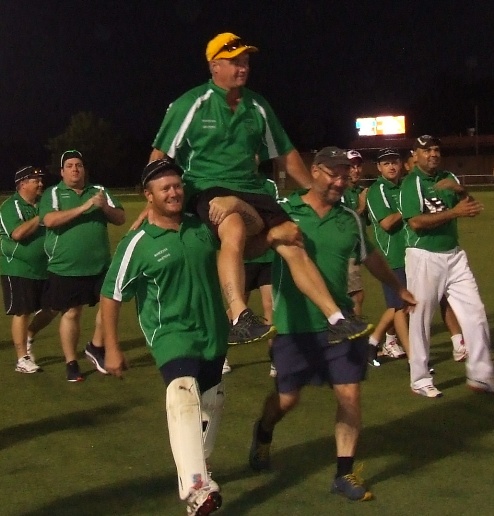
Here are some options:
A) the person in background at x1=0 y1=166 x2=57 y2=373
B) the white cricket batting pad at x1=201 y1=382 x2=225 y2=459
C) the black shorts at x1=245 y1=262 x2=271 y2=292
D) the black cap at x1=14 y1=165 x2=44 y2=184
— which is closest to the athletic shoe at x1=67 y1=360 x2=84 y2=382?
the person in background at x1=0 y1=166 x2=57 y2=373

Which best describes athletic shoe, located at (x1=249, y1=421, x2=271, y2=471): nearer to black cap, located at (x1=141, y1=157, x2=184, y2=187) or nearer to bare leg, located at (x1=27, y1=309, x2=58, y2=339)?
black cap, located at (x1=141, y1=157, x2=184, y2=187)

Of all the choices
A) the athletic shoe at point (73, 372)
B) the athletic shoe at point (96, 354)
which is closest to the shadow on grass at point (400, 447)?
the athletic shoe at point (73, 372)

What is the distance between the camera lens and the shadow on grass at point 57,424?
24.9ft

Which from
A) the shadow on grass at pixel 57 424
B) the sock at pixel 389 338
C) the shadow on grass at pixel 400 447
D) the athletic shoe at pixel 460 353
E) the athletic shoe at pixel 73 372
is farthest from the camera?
the sock at pixel 389 338

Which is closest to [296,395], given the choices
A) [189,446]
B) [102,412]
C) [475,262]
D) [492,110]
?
[189,446]

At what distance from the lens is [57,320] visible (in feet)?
45.7

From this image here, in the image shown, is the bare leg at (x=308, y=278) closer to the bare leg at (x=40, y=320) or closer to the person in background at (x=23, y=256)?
the person in background at (x=23, y=256)

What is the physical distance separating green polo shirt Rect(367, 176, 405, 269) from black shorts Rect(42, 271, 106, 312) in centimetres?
277

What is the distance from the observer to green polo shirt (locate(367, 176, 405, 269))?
9.84 meters

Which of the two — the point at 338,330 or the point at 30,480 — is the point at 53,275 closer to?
the point at 30,480

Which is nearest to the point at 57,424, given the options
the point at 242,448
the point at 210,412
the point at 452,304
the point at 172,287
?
the point at 242,448

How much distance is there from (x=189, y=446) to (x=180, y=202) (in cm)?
130

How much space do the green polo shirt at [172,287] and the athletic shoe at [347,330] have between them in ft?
2.00

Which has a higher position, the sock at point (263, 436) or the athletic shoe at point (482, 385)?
the sock at point (263, 436)
